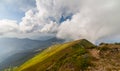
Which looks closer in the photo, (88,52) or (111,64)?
(111,64)

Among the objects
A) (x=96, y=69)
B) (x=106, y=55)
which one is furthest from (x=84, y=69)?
(x=106, y=55)

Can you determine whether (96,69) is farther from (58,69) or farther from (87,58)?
(58,69)

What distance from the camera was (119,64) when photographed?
12531 centimetres

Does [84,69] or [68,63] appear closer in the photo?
[84,69]

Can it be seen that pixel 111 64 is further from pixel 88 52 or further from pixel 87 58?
pixel 88 52

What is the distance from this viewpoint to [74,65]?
13350 cm

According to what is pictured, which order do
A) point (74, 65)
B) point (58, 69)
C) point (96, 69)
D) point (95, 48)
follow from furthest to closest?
point (95, 48) → point (58, 69) → point (74, 65) → point (96, 69)

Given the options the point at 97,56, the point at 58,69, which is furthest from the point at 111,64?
the point at 58,69

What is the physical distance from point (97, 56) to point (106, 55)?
635cm

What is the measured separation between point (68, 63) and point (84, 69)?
1800cm

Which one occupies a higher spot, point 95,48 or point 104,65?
point 95,48

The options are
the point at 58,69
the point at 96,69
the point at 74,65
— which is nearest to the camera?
the point at 96,69

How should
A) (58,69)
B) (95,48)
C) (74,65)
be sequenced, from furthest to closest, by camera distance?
(95,48)
(58,69)
(74,65)

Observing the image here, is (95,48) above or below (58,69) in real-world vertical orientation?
above
